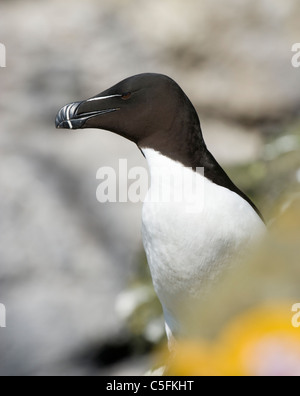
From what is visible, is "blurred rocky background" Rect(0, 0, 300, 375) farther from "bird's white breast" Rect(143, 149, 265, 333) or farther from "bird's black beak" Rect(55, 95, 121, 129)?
"bird's black beak" Rect(55, 95, 121, 129)

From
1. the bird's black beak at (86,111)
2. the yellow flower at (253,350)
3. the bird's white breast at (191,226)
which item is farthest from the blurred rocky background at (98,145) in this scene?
the yellow flower at (253,350)

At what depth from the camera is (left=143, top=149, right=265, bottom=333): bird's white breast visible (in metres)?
2.10

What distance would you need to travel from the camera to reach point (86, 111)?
7.23 ft

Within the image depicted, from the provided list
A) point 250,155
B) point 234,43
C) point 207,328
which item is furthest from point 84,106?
point 234,43

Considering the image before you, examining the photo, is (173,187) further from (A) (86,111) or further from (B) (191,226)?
(A) (86,111)

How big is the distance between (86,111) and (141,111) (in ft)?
0.59

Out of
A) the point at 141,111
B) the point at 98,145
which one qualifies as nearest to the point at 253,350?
the point at 141,111

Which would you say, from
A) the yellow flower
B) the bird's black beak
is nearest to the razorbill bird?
the bird's black beak

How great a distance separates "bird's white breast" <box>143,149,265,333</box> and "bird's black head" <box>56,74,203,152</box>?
3.4 inches

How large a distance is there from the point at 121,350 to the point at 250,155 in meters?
1.71

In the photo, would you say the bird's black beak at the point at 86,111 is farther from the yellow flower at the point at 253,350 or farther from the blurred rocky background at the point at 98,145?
the yellow flower at the point at 253,350

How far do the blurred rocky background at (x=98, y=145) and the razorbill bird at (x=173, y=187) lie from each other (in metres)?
1.14

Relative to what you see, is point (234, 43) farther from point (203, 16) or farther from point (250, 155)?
point (250, 155)

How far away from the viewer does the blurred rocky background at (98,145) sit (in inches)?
160
